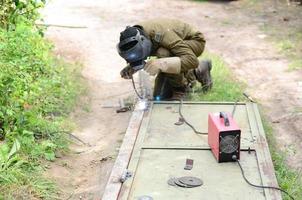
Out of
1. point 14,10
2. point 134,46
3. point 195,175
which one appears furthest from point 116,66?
point 195,175

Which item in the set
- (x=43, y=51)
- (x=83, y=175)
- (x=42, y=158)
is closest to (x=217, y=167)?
(x=83, y=175)

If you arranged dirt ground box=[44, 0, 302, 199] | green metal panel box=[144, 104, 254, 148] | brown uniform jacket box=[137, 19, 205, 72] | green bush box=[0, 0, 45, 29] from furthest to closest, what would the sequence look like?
green bush box=[0, 0, 45, 29] → brown uniform jacket box=[137, 19, 205, 72] → dirt ground box=[44, 0, 302, 199] → green metal panel box=[144, 104, 254, 148]

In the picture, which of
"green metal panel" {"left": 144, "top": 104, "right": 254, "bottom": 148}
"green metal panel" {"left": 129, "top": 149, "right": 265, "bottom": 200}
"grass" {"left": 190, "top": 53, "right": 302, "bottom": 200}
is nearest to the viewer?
"green metal panel" {"left": 129, "top": 149, "right": 265, "bottom": 200}

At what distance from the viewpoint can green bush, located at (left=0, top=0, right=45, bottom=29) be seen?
6.19 m

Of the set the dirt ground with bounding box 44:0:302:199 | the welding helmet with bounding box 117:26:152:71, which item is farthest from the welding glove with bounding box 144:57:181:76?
the dirt ground with bounding box 44:0:302:199

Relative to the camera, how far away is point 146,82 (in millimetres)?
6422

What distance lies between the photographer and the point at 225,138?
13.8 feet

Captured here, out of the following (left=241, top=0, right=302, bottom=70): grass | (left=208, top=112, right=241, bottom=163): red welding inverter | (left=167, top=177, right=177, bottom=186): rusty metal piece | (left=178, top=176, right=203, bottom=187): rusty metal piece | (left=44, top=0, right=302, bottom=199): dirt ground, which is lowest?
(left=44, top=0, right=302, bottom=199): dirt ground

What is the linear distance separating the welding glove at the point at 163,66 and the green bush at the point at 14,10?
5.44 ft

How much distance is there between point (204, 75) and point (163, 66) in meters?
1.05

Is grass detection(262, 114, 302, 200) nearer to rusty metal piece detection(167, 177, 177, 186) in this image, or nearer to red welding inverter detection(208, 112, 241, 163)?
red welding inverter detection(208, 112, 241, 163)

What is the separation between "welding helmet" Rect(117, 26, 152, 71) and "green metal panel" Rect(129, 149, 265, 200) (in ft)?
3.60

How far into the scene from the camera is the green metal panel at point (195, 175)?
12.6 ft

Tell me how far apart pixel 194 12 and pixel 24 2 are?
5.76 meters
